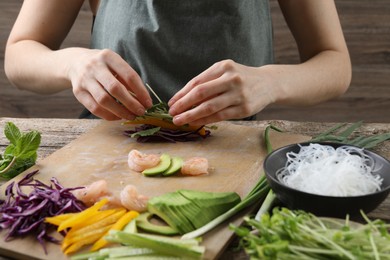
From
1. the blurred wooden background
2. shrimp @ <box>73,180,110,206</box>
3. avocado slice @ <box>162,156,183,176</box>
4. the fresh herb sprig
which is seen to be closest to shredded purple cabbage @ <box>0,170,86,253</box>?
shrimp @ <box>73,180,110,206</box>

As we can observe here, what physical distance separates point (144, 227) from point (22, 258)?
0.91 ft

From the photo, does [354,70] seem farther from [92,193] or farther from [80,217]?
[80,217]

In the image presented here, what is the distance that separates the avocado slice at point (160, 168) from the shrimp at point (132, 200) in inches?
8.4

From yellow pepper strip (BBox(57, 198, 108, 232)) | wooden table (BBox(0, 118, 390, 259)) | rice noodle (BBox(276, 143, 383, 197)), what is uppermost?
rice noodle (BBox(276, 143, 383, 197))

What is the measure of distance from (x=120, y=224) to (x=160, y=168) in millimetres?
346

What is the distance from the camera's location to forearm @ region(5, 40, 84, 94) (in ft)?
6.69

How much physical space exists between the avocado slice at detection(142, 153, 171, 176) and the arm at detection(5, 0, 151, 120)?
0.21 meters

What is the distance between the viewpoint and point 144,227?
1.35 metres

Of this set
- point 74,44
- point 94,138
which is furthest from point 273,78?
point 74,44

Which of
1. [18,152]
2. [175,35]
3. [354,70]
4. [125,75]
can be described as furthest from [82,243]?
[354,70]

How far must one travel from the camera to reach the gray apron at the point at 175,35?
219 cm

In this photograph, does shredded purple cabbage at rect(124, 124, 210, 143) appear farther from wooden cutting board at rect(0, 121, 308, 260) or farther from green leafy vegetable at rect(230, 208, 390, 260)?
green leafy vegetable at rect(230, 208, 390, 260)

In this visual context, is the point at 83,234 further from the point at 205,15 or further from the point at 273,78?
the point at 205,15

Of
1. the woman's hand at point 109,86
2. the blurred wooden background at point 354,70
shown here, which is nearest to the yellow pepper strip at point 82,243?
the woman's hand at point 109,86
